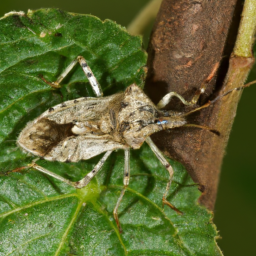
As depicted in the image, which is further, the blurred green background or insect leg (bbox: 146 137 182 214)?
the blurred green background

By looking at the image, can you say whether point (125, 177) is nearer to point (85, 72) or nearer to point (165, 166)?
point (165, 166)

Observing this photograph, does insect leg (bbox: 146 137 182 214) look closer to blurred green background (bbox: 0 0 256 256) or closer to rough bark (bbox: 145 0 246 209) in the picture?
rough bark (bbox: 145 0 246 209)

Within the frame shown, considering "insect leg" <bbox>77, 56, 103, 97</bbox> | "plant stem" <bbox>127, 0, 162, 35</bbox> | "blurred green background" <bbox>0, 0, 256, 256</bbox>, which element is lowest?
"blurred green background" <bbox>0, 0, 256, 256</bbox>

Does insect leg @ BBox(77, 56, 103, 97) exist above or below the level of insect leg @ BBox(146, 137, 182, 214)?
above

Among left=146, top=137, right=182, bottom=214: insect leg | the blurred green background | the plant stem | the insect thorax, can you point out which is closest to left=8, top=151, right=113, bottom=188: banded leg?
the insect thorax

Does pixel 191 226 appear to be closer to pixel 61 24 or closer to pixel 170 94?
pixel 170 94

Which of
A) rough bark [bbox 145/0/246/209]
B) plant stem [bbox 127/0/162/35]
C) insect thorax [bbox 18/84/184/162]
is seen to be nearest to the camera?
rough bark [bbox 145/0/246/209]

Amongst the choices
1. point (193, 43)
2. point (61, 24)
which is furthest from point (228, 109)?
point (61, 24)

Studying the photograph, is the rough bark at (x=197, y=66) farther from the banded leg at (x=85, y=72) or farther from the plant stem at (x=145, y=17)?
the plant stem at (x=145, y=17)
